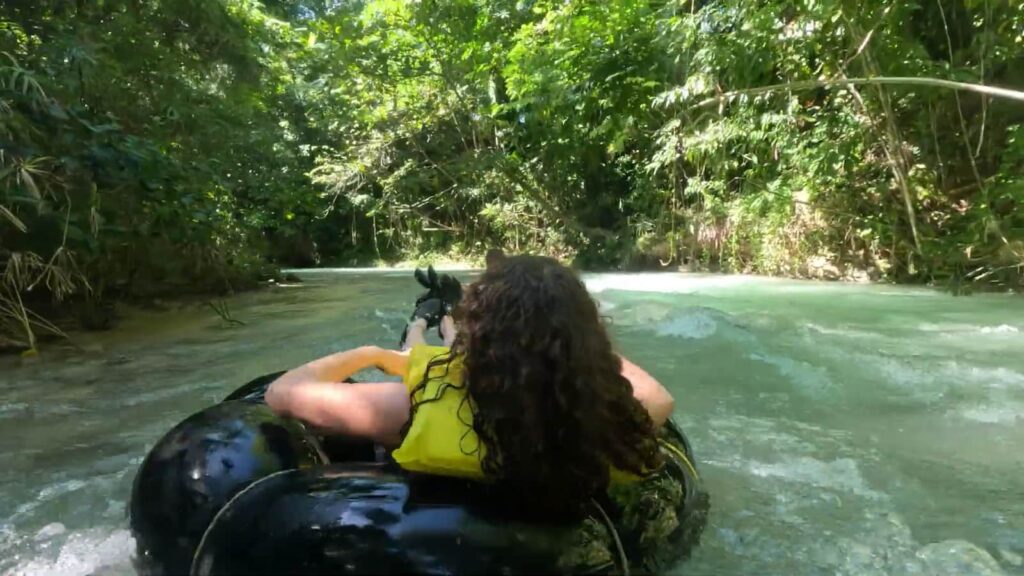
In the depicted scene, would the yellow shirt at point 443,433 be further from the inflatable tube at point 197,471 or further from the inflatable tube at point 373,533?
the inflatable tube at point 197,471

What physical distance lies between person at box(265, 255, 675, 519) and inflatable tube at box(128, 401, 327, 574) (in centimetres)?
28

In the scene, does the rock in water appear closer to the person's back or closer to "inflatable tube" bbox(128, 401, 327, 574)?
the person's back

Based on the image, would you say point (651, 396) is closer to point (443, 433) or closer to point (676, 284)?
point (443, 433)

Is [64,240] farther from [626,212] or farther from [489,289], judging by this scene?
[626,212]

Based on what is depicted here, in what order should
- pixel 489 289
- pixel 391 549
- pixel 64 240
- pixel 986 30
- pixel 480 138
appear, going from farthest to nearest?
pixel 480 138 < pixel 986 30 < pixel 64 240 < pixel 489 289 < pixel 391 549

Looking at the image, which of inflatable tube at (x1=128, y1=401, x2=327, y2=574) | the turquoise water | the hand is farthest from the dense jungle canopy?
inflatable tube at (x1=128, y1=401, x2=327, y2=574)

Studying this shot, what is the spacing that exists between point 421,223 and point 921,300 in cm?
1349

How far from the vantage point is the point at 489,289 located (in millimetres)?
1333

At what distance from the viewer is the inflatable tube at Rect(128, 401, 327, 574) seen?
1370 millimetres

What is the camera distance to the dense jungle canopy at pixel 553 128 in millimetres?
4672

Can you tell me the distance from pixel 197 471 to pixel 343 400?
0.99 ft

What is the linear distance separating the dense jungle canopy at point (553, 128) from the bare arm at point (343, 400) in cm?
310

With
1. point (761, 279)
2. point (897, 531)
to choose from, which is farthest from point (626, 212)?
point (897, 531)

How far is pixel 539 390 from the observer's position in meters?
1.25
